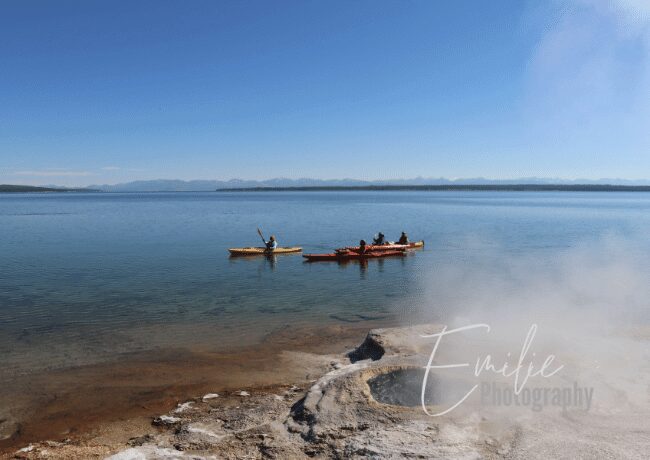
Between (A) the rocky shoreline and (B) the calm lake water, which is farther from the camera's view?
(B) the calm lake water

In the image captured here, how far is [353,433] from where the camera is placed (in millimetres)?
8555

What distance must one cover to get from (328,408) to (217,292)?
A: 15144mm

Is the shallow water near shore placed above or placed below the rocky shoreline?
below

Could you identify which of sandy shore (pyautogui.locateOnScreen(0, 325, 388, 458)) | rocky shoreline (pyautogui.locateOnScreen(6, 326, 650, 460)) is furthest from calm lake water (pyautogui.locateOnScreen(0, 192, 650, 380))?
rocky shoreline (pyautogui.locateOnScreen(6, 326, 650, 460))

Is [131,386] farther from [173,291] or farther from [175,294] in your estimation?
[173,291]

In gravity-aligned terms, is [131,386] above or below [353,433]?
below

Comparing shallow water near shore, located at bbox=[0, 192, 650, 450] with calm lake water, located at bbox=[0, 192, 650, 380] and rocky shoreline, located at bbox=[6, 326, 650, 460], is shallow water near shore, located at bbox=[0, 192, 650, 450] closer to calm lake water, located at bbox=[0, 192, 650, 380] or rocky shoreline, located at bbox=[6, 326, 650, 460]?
calm lake water, located at bbox=[0, 192, 650, 380]

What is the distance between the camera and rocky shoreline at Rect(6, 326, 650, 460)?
313 inches

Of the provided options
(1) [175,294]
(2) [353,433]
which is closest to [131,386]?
(2) [353,433]

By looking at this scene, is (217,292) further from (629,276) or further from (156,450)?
(629,276)

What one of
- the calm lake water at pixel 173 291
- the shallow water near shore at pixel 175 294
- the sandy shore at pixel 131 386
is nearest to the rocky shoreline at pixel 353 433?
the sandy shore at pixel 131 386

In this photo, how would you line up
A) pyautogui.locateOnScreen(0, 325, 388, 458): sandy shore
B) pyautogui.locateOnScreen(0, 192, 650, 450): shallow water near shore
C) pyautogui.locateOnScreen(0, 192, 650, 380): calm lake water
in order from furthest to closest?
pyautogui.locateOnScreen(0, 192, 650, 380): calm lake water → pyautogui.locateOnScreen(0, 192, 650, 450): shallow water near shore → pyautogui.locateOnScreen(0, 325, 388, 458): sandy shore

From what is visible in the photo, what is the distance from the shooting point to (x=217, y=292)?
2350 cm

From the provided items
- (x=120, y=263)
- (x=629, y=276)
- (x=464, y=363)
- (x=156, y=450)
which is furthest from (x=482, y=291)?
(x=120, y=263)
